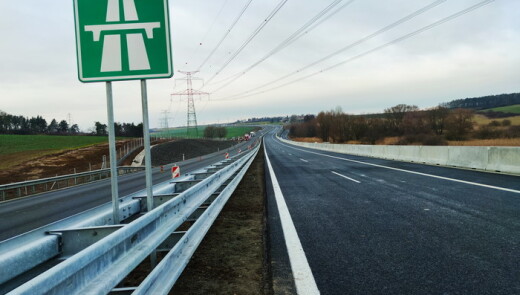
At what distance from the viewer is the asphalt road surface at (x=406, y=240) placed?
138 inches

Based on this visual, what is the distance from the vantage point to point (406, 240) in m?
4.93

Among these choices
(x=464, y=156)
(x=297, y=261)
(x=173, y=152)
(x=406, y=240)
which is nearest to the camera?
(x=297, y=261)

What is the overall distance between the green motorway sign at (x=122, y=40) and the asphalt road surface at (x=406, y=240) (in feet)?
9.15

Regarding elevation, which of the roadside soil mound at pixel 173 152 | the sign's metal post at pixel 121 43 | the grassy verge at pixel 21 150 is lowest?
the roadside soil mound at pixel 173 152

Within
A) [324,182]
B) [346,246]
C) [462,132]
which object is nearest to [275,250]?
[346,246]

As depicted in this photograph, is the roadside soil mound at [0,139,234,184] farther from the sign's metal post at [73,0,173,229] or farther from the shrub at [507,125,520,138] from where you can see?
the shrub at [507,125,520,138]

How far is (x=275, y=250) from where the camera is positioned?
4.66m

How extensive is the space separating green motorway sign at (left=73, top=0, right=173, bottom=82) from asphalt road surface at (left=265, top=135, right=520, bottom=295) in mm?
2787

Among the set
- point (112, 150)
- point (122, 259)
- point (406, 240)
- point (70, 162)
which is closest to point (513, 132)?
point (406, 240)

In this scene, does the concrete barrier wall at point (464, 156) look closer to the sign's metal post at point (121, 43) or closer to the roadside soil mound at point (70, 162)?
the sign's metal post at point (121, 43)

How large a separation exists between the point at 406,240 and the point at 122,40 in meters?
4.69

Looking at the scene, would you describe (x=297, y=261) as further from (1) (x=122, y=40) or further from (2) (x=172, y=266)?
(1) (x=122, y=40)

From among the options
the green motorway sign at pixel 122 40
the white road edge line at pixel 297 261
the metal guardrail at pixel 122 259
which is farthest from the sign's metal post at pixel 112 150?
the white road edge line at pixel 297 261

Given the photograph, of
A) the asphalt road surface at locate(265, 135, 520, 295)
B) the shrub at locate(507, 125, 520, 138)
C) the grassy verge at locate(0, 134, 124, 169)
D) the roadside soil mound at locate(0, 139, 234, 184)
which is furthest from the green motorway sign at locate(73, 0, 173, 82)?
the shrub at locate(507, 125, 520, 138)
